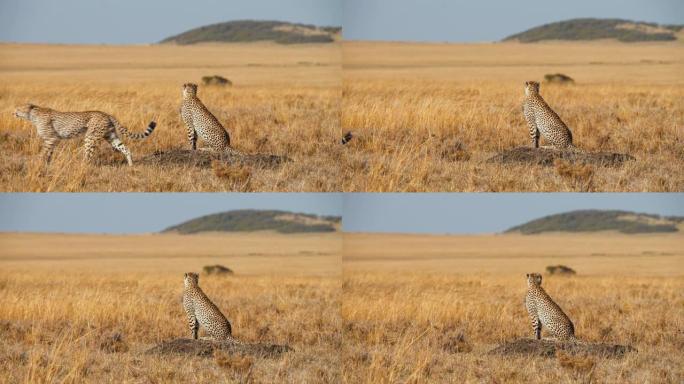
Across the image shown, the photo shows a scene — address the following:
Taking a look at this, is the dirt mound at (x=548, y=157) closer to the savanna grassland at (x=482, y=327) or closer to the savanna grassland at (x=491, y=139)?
the savanna grassland at (x=491, y=139)

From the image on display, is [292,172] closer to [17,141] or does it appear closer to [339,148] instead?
[339,148]

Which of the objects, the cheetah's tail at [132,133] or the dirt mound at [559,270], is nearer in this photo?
the cheetah's tail at [132,133]

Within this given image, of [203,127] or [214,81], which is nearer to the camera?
[203,127]

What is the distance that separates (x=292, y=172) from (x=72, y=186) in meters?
2.35

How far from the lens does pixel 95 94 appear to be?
19547 mm

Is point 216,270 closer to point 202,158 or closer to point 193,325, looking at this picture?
point 202,158

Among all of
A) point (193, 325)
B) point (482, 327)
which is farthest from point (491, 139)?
point (193, 325)

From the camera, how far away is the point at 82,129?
49.3 feet

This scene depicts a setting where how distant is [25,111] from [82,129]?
85 cm

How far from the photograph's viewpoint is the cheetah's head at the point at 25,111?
15367mm

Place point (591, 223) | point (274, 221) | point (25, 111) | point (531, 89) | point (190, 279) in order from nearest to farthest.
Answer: point (190, 279) < point (25, 111) < point (531, 89) < point (274, 221) < point (591, 223)

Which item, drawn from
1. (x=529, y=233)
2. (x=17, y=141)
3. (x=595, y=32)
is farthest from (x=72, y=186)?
(x=595, y=32)

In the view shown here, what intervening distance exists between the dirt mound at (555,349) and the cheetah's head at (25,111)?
19.1 feet

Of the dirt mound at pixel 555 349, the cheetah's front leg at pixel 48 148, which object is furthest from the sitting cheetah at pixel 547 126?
the cheetah's front leg at pixel 48 148
